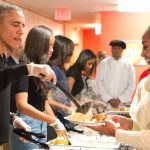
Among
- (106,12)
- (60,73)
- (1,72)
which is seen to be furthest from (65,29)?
(1,72)

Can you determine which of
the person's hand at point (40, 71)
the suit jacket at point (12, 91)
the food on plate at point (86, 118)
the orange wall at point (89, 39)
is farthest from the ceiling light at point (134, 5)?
the orange wall at point (89, 39)

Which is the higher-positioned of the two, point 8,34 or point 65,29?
point 65,29

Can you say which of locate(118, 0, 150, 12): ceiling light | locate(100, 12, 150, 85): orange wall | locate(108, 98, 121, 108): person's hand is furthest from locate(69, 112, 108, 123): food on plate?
locate(100, 12, 150, 85): orange wall

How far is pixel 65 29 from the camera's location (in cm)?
842

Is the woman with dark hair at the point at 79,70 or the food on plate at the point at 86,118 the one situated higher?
the woman with dark hair at the point at 79,70

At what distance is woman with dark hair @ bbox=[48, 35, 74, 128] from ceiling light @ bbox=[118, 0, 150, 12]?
3060 millimetres

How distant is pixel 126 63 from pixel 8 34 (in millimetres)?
2881

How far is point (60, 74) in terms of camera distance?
2275 mm

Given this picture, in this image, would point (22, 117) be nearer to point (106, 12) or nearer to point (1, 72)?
point (1, 72)

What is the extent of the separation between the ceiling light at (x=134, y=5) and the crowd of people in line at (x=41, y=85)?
2.58 m

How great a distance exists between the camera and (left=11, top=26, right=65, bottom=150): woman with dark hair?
1.60 meters

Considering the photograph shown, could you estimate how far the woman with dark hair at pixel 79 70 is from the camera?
107 inches

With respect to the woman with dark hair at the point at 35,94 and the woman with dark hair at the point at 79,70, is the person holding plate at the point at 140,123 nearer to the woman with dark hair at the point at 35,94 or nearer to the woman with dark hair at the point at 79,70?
the woman with dark hair at the point at 35,94

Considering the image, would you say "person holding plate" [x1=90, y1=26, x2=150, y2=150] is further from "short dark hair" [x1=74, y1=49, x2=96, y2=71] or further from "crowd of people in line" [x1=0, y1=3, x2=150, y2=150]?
"short dark hair" [x1=74, y1=49, x2=96, y2=71]
